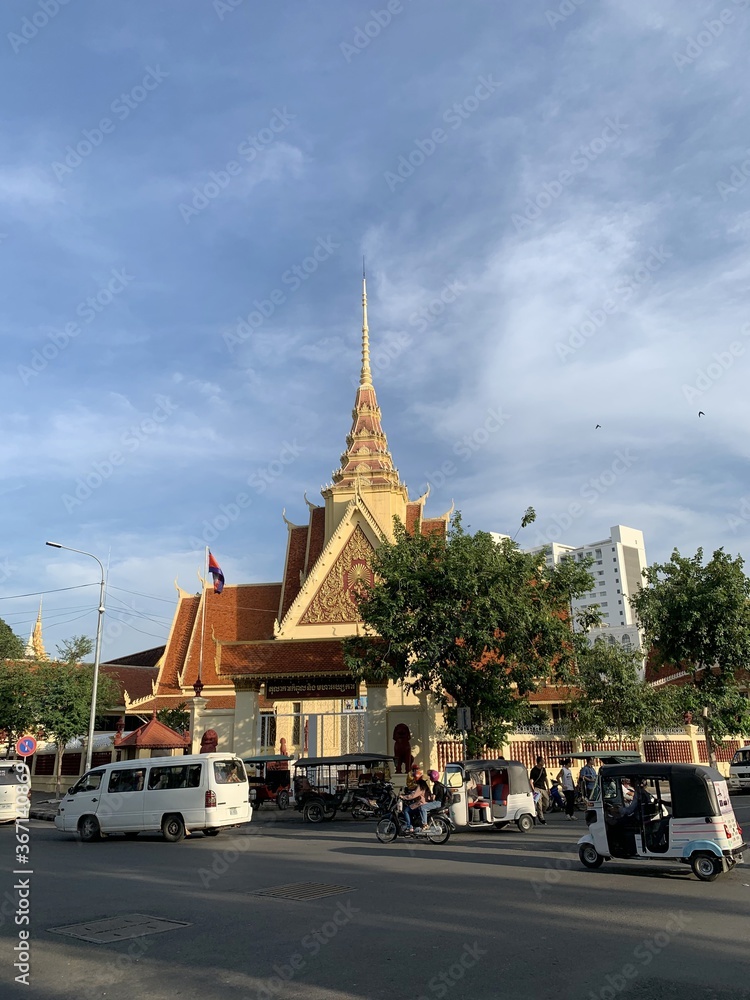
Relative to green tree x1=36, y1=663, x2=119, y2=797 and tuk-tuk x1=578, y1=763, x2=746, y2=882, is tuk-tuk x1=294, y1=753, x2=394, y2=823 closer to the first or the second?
tuk-tuk x1=578, y1=763, x2=746, y2=882

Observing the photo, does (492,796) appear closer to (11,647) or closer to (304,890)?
(304,890)

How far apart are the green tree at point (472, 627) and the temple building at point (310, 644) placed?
255cm

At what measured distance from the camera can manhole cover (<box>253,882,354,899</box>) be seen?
931 centimetres

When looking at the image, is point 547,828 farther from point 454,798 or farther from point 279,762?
point 279,762

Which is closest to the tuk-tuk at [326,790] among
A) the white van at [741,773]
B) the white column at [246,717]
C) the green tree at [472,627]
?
the green tree at [472,627]

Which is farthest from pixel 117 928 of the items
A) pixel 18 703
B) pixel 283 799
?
pixel 18 703

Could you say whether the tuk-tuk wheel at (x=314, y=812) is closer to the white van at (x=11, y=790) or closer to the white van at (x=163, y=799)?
the white van at (x=163, y=799)

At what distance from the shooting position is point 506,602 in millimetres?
20953

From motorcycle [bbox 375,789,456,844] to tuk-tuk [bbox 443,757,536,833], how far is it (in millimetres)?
1464

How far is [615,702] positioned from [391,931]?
21.6 metres

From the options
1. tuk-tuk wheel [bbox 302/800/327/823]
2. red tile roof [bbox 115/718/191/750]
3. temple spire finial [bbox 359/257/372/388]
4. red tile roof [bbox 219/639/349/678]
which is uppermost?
temple spire finial [bbox 359/257/372/388]

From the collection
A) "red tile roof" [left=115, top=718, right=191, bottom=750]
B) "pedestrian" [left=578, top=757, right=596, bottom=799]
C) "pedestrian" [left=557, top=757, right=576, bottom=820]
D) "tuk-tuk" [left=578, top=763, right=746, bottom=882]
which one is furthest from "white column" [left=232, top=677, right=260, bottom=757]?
"tuk-tuk" [left=578, top=763, right=746, bottom=882]

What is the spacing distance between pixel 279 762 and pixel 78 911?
17.9m

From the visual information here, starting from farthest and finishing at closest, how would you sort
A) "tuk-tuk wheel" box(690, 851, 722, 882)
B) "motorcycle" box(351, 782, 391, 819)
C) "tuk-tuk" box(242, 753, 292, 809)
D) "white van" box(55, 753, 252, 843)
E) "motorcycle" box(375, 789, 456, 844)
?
A: 1. "tuk-tuk" box(242, 753, 292, 809)
2. "motorcycle" box(351, 782, 391, 819)
3. "white van" box(55, 753, 252, 843)
4. "motorcycle" box(375, 789, 456, 844)
5. "tuk-tuk wheel" box(690, 851, 722, 882)
